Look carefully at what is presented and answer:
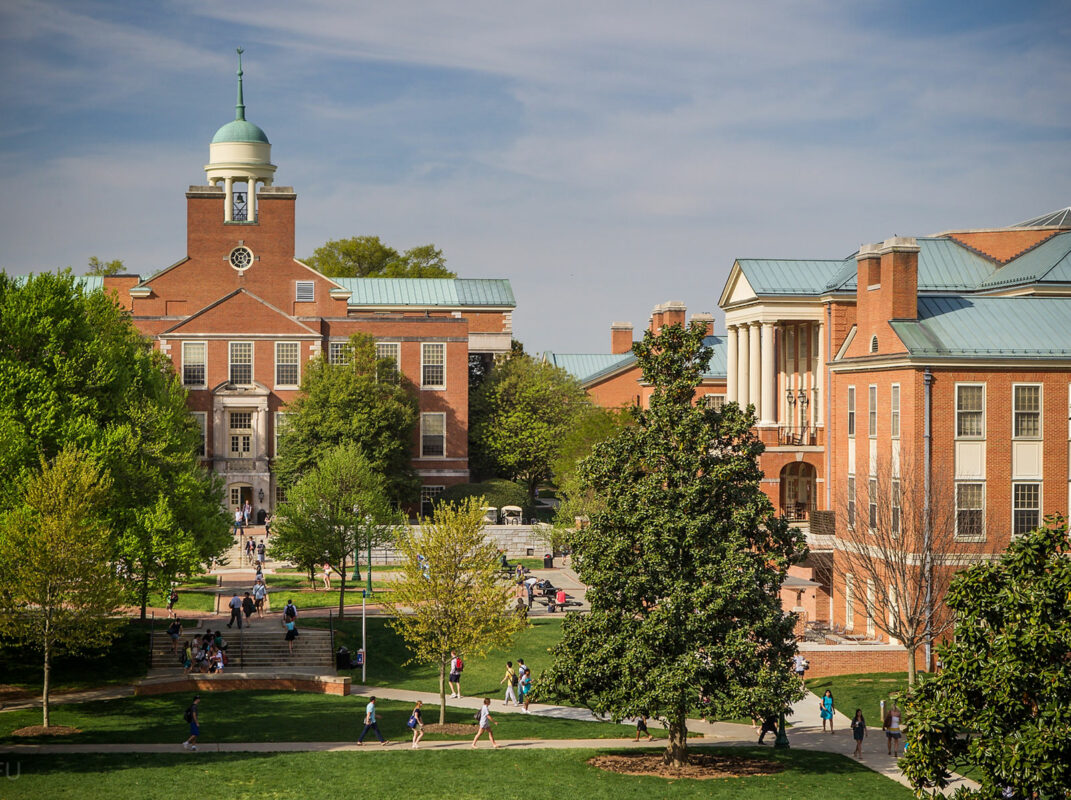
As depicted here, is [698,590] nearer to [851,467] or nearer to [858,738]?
[858,738]

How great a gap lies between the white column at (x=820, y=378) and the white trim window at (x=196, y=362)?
→ 39871 mm

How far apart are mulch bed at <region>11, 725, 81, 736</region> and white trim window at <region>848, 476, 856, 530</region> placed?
27.7 metres

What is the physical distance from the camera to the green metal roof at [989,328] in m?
44.2

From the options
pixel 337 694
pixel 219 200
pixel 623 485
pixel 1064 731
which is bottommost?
pixel 337 694

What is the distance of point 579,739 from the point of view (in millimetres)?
34125

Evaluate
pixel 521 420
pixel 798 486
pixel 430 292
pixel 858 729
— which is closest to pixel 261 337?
pixel 521 420

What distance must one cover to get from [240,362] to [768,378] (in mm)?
35648

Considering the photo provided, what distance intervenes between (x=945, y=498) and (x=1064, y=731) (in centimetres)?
2677

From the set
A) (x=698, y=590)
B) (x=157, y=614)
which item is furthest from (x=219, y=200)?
(x=698, y=590)

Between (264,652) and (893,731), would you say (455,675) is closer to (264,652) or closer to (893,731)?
(264,652)

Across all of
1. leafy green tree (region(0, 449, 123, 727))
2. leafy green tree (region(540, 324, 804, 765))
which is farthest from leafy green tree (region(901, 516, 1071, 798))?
leafy green tree (region(0, 449, 123, 727))

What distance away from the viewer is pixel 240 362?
78000 mm

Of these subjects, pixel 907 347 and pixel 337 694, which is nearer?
pixel 337 694

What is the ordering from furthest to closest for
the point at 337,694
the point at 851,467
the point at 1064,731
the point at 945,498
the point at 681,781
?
1. the point at 851,467
2. the point at 945,498
3. the point at 337,694
4. the point at 681,781
5. the point at 1064,731
